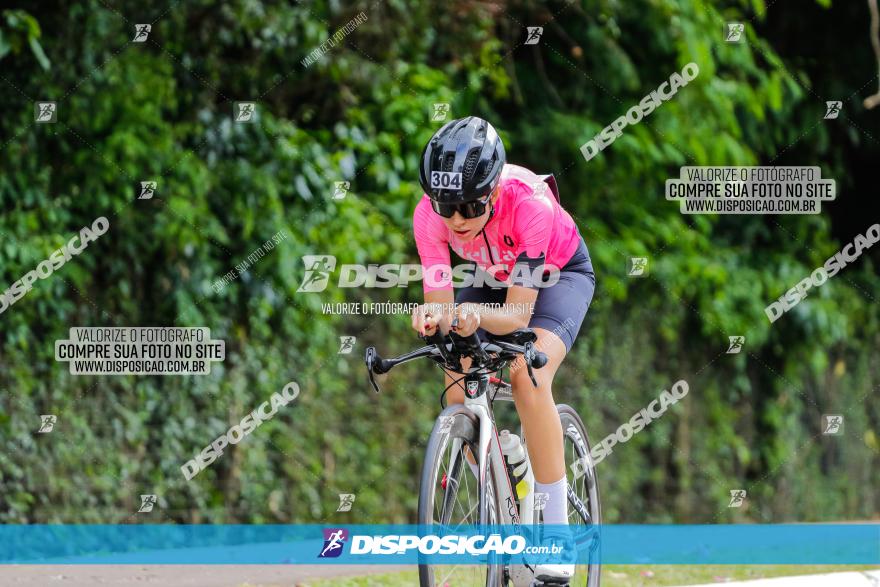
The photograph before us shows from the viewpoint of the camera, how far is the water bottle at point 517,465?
483 centimetres

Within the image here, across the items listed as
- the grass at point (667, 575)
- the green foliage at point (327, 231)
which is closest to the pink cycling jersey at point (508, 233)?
the grass at point (667, 575)

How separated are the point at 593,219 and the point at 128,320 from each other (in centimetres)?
397

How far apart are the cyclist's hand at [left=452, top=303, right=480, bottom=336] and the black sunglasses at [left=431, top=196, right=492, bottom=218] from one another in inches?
16.3

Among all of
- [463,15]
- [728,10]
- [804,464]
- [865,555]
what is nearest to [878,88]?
[728,10]

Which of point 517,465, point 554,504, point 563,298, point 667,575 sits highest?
point 563,298

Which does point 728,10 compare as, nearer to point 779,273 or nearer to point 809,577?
point 779,273

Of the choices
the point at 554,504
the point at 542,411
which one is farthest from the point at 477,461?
the point at 554,504

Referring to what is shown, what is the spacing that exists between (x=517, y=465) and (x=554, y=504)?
0.69 ft

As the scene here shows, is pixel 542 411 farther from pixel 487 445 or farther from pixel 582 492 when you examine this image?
pixel 582 492

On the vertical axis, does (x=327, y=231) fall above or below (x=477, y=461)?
above

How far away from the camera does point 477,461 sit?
4.49 meters

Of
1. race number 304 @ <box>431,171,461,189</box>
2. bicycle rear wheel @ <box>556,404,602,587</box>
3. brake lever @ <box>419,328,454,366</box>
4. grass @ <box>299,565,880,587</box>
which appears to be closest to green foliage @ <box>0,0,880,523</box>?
grass @ <box>299,565,880,587</box>

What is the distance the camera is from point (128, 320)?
7828 millimetres

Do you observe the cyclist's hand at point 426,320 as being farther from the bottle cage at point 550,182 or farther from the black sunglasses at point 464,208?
the bottle cage at point 550,182
